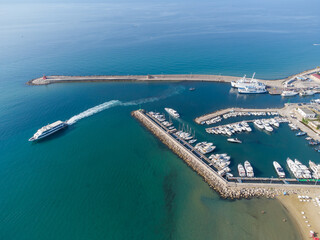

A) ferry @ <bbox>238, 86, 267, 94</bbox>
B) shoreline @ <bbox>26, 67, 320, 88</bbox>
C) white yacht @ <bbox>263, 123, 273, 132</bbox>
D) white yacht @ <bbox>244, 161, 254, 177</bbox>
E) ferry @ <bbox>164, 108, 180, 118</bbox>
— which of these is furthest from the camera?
shoreline @ <bbox>26, 67, 320, 88</bbox>

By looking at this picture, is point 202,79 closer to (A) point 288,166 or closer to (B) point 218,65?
(B) point 218,65

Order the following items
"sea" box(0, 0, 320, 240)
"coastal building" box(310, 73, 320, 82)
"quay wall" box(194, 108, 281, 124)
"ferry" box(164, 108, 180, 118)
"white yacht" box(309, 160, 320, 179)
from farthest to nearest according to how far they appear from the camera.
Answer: "coastal building" box(310, 73, 320, 82) → "ferry" box(164, 108, 180, 118) → "quay wall" box(194, 108, 281, 124) → "white yacht" box(309, 160, 320, 179) → "sea" box(0, 0, 320, 240)

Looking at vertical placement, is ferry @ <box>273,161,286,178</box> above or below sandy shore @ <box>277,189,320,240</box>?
above

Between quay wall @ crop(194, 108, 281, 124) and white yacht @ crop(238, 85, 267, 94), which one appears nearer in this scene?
quay wall @ crop(194, 108, 281, 124)

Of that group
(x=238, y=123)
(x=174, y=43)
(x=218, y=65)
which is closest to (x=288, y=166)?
(x=238, y=123)

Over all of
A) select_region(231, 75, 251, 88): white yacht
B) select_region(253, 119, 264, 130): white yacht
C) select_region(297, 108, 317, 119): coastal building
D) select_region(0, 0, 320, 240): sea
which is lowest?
select_region(0, 0, 320, 240): sea

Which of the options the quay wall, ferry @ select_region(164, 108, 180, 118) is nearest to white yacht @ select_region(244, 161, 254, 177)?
the quay wall

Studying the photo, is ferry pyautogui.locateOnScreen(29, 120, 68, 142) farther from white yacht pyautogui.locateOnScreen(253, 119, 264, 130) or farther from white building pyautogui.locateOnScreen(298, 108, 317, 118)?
white building pyautogui.locateOnScreen(298, 108, 317, 118)

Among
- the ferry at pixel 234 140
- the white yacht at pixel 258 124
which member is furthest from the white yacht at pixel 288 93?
the ferry at pixel 234 140
